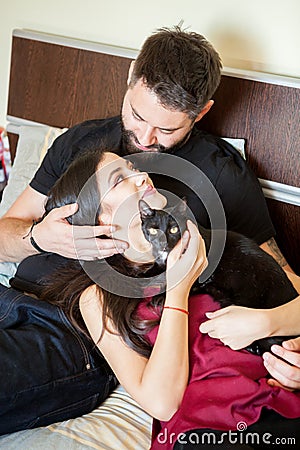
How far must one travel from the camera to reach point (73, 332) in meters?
1.52

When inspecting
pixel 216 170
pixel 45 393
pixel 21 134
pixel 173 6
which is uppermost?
pixel 173 6

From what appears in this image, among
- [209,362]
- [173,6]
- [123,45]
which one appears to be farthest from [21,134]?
[209,362]

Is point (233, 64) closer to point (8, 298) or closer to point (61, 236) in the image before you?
point (61, 236)

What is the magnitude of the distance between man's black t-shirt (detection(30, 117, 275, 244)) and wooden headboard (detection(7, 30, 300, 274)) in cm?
11

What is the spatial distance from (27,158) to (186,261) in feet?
3.15

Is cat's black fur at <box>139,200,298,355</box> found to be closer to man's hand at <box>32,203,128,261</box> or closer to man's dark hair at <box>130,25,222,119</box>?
man's hand at <box>32,203,128,261</box>

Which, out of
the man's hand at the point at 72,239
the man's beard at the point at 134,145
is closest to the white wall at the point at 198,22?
the man's beard at the point at 134,145

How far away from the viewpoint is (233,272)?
1.43 m

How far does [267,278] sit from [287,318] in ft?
0.32

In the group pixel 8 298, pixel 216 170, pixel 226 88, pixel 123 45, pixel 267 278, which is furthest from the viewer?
pixel 123 45

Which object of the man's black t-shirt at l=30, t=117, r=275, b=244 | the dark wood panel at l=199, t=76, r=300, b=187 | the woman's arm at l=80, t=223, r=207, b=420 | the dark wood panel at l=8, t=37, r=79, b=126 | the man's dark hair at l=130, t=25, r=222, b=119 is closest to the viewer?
Result: the woman's arm at l=80, t=223, r=207, b=420

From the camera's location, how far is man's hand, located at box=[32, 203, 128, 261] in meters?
1.43

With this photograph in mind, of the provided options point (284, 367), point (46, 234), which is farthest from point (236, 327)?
point (46, 234)

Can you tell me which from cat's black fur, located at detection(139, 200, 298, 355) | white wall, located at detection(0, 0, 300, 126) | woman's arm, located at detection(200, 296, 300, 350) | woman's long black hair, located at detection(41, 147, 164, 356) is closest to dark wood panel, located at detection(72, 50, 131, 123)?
white wall, located at detection(0, 0, 300, 126)
